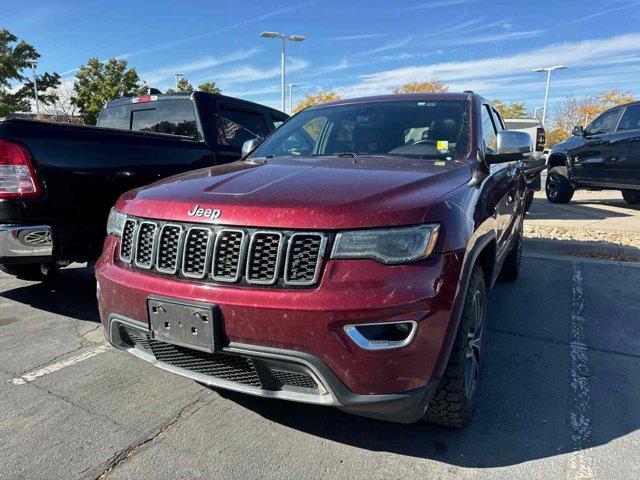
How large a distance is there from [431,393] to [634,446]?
116cm

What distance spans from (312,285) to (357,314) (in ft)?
0.71

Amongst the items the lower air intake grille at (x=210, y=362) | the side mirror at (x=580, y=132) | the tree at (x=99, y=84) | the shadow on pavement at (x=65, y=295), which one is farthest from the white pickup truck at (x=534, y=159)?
the tree at (x=99, y=84)

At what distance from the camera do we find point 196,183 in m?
2.50

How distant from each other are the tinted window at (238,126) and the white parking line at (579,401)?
368cm

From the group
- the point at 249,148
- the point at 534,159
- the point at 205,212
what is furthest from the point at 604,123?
the point at 205,212

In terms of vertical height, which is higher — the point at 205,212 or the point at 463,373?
the point at 205,212

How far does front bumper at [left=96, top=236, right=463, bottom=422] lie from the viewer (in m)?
1.88

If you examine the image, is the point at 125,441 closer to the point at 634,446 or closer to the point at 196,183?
the point at 196,183

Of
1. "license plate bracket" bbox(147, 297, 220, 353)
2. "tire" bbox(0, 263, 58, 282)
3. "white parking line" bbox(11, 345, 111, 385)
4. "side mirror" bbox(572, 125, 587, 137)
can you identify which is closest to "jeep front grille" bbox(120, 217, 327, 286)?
"license plate bracket" bbox(147, 297, 220, 353)

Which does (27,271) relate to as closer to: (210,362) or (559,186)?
(210,362)

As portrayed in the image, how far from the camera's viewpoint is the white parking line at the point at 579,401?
2.20 meters

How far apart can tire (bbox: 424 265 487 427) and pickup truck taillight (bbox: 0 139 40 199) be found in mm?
2906

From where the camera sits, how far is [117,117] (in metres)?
5.98

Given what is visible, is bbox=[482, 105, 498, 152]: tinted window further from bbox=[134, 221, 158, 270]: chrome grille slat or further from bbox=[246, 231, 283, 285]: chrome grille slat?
bbox=[134, 221, 158, 270]: chrome grille slat
